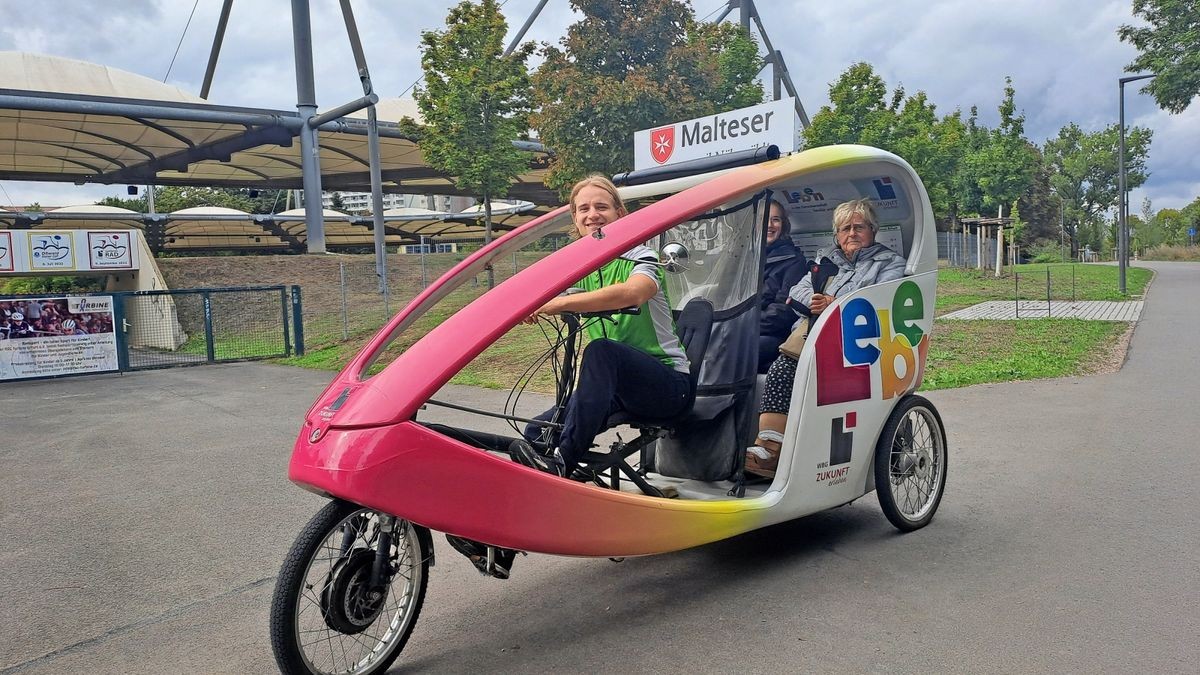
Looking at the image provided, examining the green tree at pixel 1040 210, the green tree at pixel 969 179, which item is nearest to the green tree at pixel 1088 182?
the green tree at pixel 1040 210

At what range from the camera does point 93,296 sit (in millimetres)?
15602

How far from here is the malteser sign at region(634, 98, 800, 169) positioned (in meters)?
A: 4.36

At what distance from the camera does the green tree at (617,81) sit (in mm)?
17859

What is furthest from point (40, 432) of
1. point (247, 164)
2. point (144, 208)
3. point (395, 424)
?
point (144, 208)

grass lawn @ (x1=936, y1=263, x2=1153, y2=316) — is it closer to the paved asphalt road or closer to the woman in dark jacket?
the paved asphalt road

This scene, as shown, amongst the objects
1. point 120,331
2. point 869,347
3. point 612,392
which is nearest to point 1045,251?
point 120,331

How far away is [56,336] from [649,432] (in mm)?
15203

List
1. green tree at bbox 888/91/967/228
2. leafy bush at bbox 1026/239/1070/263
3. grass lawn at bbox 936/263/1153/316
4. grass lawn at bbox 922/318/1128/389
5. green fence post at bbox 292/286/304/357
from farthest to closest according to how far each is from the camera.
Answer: leafy bush at bbox 1026/239/1070/263, green tree at bbox 888/91/967/228, grass lawn at bbox 936/263/1153/316, green fence post at bbox 292/286/304/357, grass lawn at bbox 922/318/1128/389

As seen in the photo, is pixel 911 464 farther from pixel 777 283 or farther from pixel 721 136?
pixel 721 136

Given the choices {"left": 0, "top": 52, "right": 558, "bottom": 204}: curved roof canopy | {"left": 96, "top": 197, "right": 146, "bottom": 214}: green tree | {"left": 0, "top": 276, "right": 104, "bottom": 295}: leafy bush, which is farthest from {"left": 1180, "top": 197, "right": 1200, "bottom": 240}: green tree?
{"left": 96, "top": 197, "right": 146, "bottom": 214}: green tree

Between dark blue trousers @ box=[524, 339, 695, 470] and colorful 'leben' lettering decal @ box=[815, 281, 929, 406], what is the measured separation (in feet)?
2.60

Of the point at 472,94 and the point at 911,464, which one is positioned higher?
the point at 472,94

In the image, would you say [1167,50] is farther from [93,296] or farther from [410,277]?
[93,296]

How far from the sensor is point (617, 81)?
Answer: 1797 centimetres
